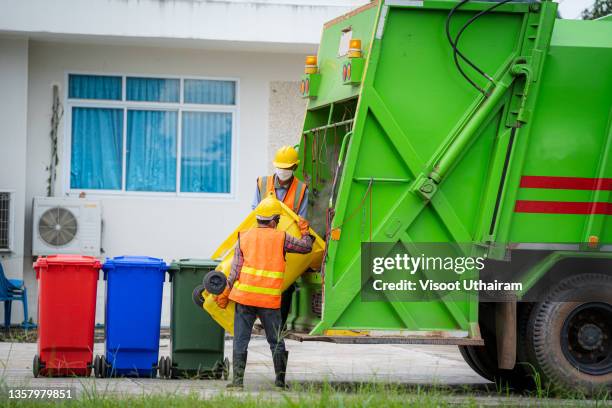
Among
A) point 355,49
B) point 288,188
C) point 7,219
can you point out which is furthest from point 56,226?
point 355,49

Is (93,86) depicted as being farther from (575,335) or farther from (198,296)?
(575,335)

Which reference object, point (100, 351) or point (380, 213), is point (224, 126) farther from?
point (380, 213)

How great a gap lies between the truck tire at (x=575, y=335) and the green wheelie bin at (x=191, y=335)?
2778mm

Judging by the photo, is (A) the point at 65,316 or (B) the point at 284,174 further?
(B) the point at 284,174

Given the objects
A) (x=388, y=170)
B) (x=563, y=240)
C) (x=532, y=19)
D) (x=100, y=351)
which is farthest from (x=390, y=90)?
(x=100, y=351)

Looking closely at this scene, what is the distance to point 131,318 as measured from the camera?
9727mm

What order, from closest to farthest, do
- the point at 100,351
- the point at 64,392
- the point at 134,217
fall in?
the point at 64,392
the point at 100,351
the point at 134,217

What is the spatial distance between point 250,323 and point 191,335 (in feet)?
3.35

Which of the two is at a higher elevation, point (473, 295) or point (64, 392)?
point (473, 295)

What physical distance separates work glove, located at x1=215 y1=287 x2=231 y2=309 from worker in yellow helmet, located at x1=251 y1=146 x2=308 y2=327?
2.24 feet

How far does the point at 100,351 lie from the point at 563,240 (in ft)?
18.3

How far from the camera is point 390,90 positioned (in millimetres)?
8844

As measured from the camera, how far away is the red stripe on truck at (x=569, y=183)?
9.04m

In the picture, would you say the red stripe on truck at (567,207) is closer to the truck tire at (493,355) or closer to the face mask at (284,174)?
the truck tire at (493,355)
